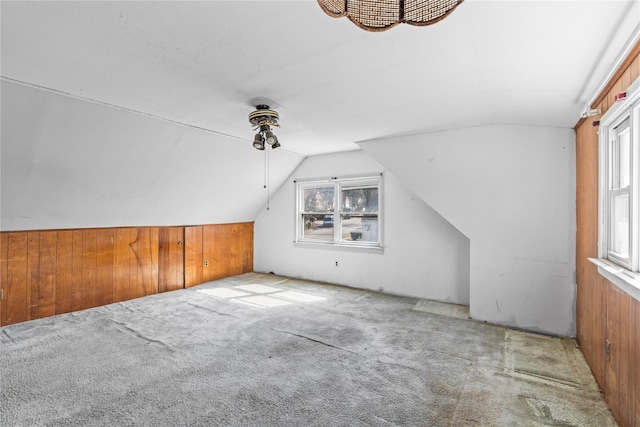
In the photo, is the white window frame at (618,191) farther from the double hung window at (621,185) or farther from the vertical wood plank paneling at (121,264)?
the vertical wood plank paneling at (121,264)

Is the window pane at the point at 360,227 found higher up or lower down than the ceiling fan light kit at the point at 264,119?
lower down

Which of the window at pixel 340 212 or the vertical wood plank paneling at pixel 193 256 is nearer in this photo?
the window at pixel 340 212

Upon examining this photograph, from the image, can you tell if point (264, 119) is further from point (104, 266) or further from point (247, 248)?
Result: point (247, 248)

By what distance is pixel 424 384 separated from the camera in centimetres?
218

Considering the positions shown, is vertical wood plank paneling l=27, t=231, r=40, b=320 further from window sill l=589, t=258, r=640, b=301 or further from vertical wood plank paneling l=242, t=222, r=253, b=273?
window sill l=589, t=258, r=640, b=301

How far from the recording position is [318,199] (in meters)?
5.45

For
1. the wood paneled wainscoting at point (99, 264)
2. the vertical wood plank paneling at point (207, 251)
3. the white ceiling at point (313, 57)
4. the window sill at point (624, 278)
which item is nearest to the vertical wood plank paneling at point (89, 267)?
the wood paneled wainscoting at point (99, 264)

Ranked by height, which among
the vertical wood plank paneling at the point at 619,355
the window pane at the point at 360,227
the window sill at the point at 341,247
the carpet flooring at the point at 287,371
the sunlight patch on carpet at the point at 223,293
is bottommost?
the carpet flooring at the point at 287,371

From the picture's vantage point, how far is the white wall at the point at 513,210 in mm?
3025

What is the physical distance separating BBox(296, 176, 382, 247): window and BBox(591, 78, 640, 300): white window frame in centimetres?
273

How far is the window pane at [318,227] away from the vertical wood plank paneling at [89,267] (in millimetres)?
3147

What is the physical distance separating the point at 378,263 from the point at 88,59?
4.00m

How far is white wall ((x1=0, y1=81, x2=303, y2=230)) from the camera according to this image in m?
2.62

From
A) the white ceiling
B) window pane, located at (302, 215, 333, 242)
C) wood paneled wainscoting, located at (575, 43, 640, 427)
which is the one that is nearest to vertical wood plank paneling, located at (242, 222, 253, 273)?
window pane, located at (302, 215, 333, 242)
